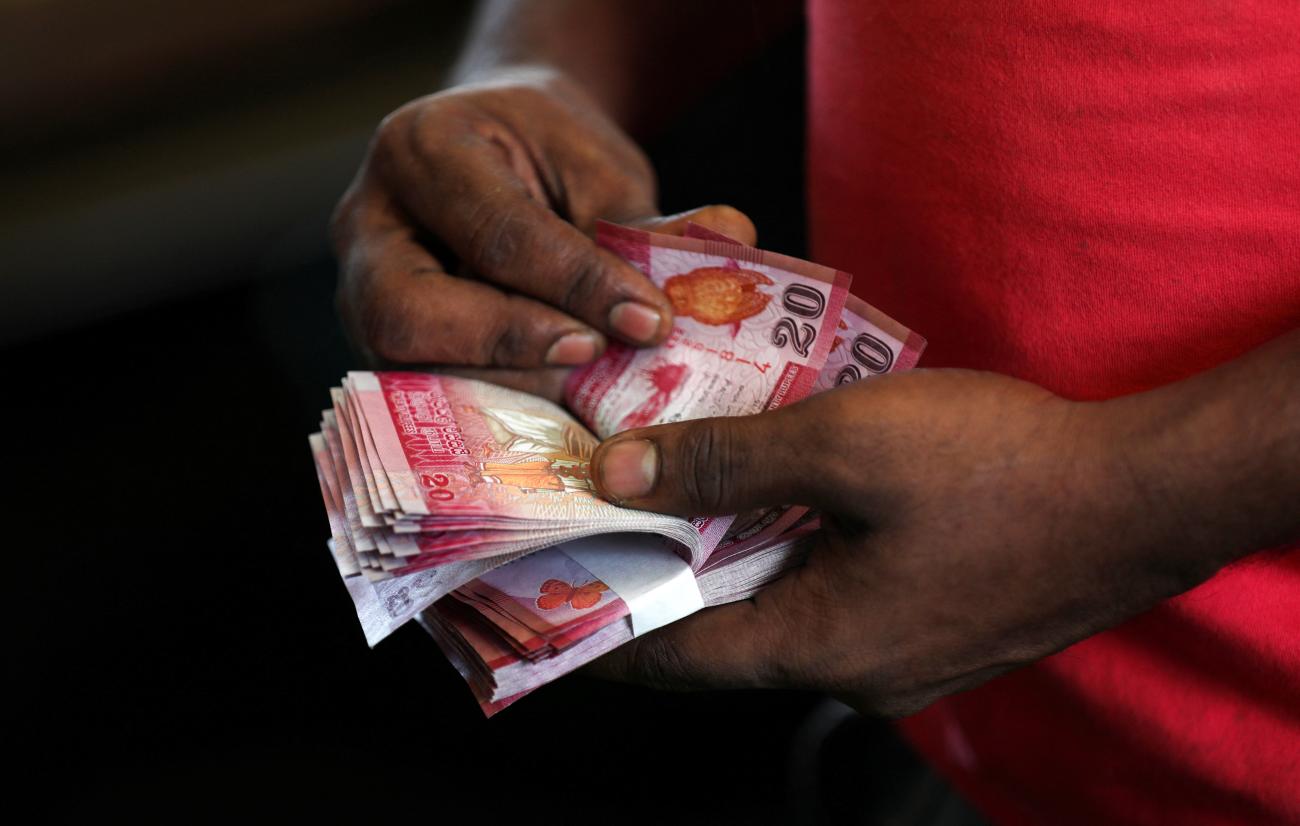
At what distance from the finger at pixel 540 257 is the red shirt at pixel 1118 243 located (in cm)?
25

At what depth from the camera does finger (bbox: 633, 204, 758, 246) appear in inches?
36.6

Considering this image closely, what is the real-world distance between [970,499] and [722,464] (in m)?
0.17

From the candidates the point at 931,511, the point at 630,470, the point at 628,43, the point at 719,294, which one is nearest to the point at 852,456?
the point at 931,511

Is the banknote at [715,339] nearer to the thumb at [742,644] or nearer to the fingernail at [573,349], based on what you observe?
the fingernail at [573,349]

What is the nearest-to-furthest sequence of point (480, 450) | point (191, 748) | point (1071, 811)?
point (480, 450), point (1071, 811), point (191, 748)

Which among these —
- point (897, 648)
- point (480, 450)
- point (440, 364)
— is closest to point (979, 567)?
point (897, 648)

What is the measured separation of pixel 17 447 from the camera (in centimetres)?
245

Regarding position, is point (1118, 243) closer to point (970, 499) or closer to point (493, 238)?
point (970, 499)

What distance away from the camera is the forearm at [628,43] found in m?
1.25

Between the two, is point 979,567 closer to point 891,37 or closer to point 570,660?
point 570,660

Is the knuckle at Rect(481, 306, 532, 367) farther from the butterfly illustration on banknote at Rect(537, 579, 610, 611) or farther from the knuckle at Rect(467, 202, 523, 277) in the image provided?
the butterfly illustration on banknote at Rect(537, 579, 610, 611)

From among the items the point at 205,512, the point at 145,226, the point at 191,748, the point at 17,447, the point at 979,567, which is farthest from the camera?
the point at 145,226

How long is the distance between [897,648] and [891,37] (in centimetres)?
54

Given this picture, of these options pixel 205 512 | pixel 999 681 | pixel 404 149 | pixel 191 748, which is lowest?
pixel 191 748
